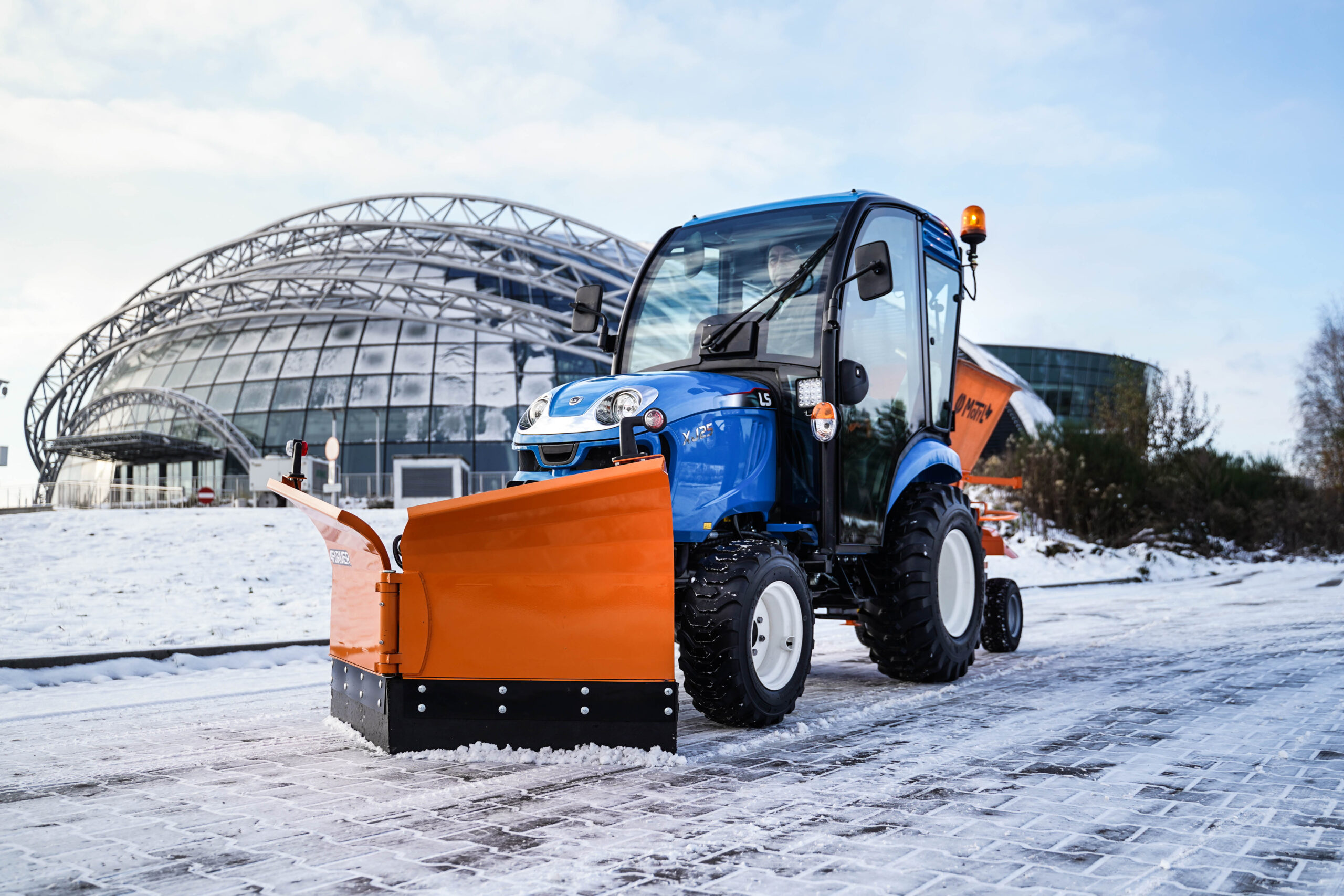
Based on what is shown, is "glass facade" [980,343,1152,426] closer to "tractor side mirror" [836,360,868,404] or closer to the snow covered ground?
the snow covered ground

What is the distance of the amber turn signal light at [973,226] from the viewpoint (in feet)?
22.7

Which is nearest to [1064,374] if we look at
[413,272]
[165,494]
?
[413,272]

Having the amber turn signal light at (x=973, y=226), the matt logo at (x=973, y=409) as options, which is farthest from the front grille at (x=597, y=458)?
the matt logo at (x=973, y=409)

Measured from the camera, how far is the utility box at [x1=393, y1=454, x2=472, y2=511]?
25500mm

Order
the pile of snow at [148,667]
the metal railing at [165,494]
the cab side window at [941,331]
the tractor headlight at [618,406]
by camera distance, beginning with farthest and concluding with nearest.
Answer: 1. the metal railing at [165,494]
2. the pile of snow at [148,667]
3. the cab side window at [941,331]
4. the tractor headlight at [618,406]

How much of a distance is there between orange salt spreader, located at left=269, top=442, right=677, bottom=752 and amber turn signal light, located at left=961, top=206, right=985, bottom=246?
3.87 m

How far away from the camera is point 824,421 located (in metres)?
4.95

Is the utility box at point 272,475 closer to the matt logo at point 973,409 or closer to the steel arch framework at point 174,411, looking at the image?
the steel arch framework at point 174,411

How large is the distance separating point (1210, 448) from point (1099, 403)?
4260mm

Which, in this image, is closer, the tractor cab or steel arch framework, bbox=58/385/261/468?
the tractor cab

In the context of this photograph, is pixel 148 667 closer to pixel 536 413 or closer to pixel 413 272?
pixel 536 413

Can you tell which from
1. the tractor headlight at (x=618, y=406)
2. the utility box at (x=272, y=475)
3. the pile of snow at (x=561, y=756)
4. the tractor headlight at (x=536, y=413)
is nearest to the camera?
the pile of snow at (x=561, y=756)

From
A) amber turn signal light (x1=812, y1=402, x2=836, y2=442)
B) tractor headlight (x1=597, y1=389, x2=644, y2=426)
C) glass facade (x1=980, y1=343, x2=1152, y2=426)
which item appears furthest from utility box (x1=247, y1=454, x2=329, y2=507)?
glass facade (x1=980, y1=343, x2=1152, y2=426)

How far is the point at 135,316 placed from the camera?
38.9 meters
